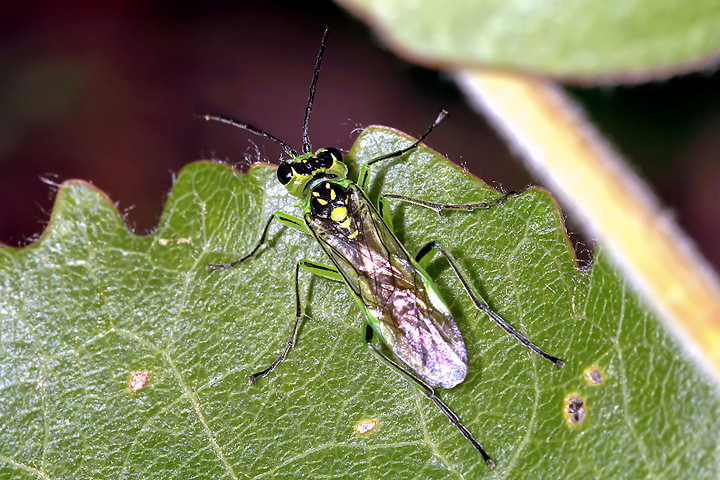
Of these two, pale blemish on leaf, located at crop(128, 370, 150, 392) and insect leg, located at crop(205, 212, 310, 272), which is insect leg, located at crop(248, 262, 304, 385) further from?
pale blemish on leaf, located at crop(128, 370, 150, 392)

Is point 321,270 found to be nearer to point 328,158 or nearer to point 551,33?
point 328,158

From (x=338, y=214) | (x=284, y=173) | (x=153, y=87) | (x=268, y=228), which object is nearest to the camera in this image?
(x=268, y=228)

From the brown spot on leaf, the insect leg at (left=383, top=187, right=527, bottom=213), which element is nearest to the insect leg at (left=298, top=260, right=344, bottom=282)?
the insect leg at (left=383, top=187, right=527, bottom=213)

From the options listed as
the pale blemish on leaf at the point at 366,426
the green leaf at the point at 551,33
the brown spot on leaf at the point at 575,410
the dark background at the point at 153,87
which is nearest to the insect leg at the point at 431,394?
the pale blemish on leaf at the point at 366,426

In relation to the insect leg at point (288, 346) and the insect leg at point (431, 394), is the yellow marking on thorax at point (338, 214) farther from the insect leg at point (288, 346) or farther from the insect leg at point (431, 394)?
the insect leg at point (431, 394)

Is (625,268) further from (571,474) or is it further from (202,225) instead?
(202,225)

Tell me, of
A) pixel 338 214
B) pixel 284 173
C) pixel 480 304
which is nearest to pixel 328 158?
pixel 338 214

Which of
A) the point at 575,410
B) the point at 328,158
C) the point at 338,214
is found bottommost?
the point at 575,410
